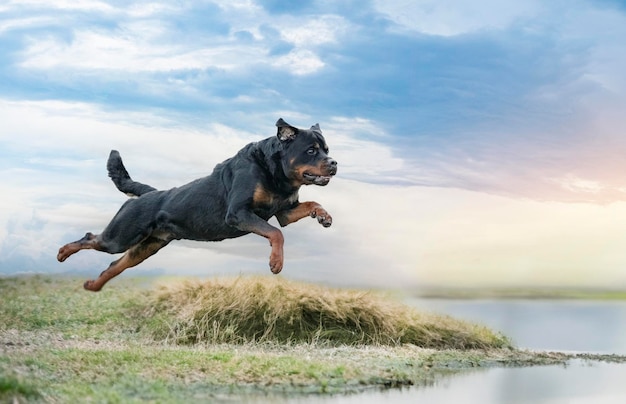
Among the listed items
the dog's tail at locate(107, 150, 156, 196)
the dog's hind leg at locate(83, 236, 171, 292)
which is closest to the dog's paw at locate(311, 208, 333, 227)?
the dog's hind leg at locate(83, 236, 171, 292)

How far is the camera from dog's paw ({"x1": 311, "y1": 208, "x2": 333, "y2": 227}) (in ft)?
25.7

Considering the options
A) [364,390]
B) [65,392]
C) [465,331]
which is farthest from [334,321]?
[65,392]

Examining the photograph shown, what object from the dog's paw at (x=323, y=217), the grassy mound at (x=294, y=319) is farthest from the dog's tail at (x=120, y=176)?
the dog's paw at (x=323, y=217)

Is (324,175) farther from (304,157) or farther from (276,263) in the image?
(276,263)

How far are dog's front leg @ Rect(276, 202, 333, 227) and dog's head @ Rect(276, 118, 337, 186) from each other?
298mm

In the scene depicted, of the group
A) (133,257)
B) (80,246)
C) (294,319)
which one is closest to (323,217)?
(294,319)

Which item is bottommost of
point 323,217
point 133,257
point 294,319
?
point 294,319

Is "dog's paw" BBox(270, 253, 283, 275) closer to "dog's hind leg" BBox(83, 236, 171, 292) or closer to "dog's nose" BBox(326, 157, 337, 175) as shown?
"dog's nose" BBox(326, 157, 337, 175)

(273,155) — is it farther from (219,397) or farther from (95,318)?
(95,318)

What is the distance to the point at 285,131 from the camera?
7.82 meters

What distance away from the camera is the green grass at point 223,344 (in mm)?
6512

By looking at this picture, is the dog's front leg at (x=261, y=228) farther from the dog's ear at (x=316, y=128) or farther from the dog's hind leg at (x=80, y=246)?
the dog's hind leg at (x=80, y=246)

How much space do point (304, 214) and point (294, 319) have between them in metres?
2.16

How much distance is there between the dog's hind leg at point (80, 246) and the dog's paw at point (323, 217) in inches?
108
